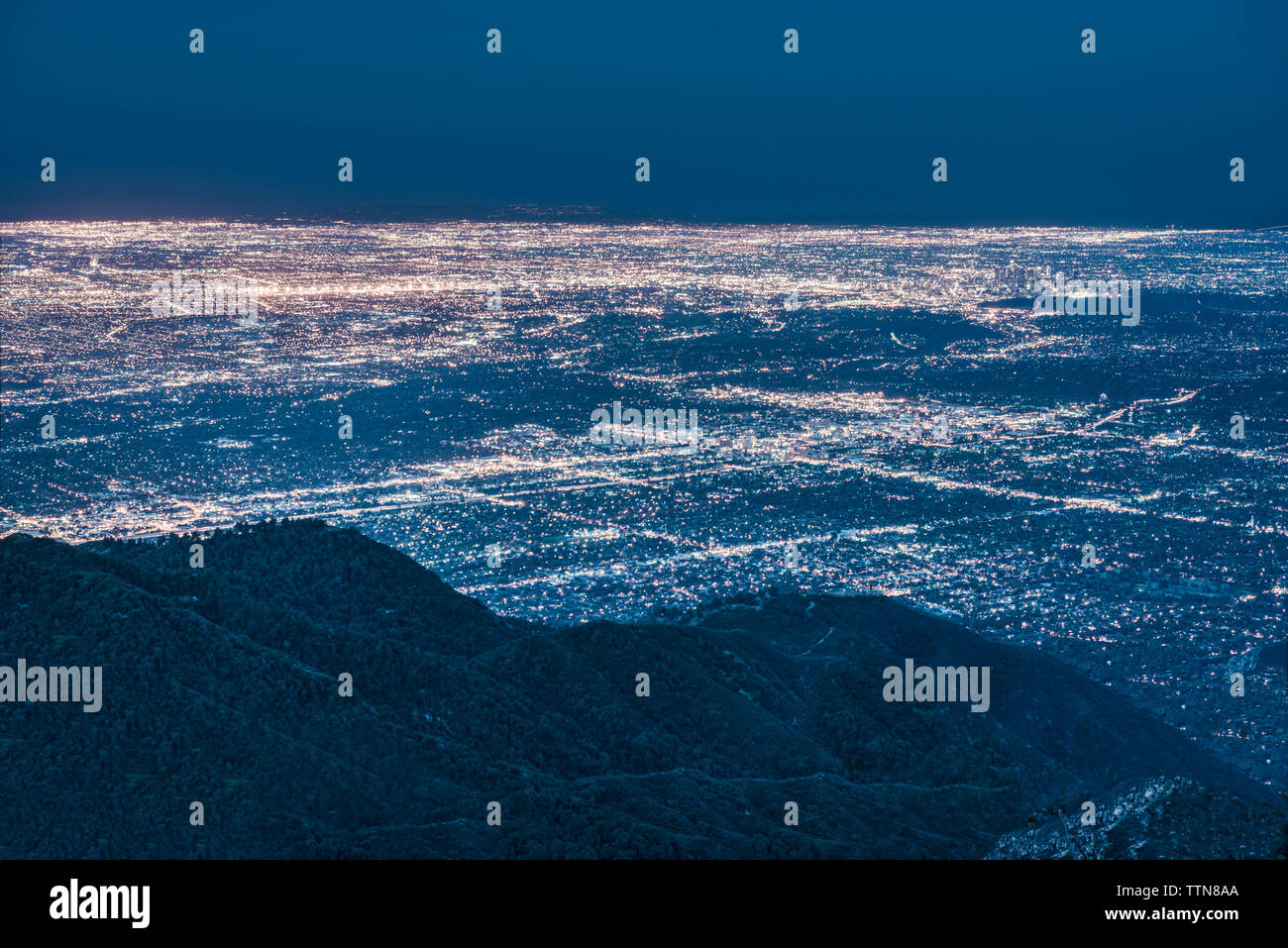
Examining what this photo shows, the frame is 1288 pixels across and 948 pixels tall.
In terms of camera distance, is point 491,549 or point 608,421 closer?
point 491,549

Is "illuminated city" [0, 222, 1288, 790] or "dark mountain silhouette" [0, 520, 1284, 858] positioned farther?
"illuminated city" [0, 222, 1288, 790]

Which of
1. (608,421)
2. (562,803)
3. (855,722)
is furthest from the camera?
(608,421)

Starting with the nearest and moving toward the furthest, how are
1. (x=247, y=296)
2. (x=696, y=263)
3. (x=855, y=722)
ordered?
(x=855, y=722)
(x=247, y=296)
(x=696, y=263)

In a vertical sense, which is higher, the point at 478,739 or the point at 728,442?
the point at 728,442

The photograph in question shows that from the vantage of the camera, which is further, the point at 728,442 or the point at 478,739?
the point at 728,442

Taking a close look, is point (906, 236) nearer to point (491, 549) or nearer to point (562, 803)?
point (491, 549)

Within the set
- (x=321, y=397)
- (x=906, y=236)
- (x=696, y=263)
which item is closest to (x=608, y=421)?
(x=321, y=397)

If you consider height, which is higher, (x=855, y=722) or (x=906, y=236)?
(x=906, y=236)

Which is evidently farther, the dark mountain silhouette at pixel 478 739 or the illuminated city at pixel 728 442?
the illuminated city at pixel 728 442
